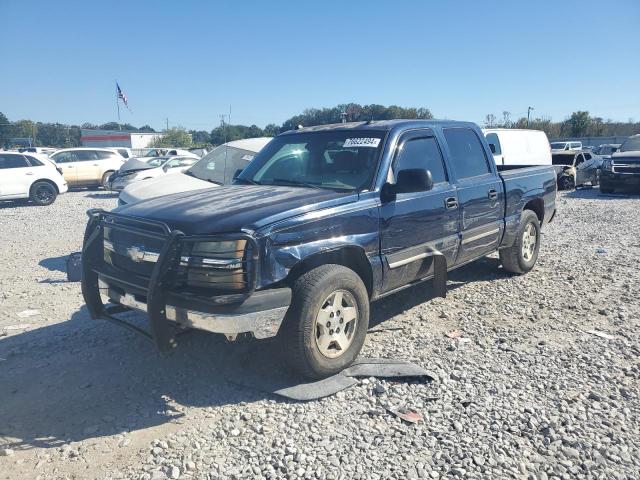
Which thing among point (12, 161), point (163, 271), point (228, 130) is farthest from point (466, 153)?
point (228, 130)

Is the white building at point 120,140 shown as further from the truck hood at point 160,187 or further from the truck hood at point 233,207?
the truck hood at point 233,207

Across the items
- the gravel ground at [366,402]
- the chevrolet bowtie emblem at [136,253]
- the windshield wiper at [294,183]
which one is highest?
the windshield wiper at [294,183]

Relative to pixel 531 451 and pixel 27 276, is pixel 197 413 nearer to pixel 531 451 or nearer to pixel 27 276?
pixel 531 451

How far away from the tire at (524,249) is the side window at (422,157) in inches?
78.2

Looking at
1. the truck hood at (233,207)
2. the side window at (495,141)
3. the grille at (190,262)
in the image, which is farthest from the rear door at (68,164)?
the grille at (190,262)

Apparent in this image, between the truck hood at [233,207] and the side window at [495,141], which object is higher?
the side window at [495,141]

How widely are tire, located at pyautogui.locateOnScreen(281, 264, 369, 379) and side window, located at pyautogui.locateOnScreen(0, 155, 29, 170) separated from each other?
14.9 m

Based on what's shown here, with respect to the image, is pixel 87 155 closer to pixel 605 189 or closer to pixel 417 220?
pixel 417 220

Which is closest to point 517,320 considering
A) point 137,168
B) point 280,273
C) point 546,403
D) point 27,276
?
point 546,403

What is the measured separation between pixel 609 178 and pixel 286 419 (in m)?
17.0

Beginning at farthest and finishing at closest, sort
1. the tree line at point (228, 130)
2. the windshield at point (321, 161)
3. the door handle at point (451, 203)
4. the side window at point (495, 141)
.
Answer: the tree line at point (228, 130), the side window at point (495, 141), the door handle at point (451, 203), the windshield at point (321, 161)

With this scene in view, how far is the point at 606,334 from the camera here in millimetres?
4781

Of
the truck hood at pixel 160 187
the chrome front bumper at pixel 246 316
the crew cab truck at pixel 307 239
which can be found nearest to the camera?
the chrome front bumper at pixel 246 316

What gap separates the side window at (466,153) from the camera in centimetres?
532
